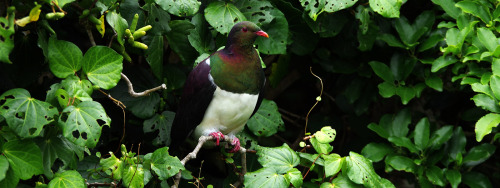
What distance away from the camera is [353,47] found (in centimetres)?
348

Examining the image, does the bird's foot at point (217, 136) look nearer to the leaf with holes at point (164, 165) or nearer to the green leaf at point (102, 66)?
the leaf with holes at point (164, 165)

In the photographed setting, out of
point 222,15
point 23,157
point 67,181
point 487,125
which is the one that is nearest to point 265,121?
point 222,15

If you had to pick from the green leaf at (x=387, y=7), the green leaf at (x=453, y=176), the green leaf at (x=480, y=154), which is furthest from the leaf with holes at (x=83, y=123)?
the green leaf at (x=480, y=154)

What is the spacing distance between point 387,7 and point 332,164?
0.87 metres

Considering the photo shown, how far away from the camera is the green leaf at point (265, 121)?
3043mm

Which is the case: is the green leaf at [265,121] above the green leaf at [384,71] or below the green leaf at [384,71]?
below

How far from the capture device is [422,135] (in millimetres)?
3164

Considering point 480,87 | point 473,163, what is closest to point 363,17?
point 480,87

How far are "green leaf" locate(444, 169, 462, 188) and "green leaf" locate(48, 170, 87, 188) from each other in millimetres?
1772

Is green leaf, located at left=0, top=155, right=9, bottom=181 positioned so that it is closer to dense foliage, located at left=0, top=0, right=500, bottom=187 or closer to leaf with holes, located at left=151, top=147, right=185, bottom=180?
dense foliage, located at left=0, top=0, right=500, bottom=187

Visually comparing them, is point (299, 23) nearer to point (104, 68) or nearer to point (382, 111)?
point (382, 111)

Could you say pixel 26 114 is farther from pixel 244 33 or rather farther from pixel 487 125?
pixel 487 125

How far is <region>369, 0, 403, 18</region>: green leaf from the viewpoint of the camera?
2879 mm

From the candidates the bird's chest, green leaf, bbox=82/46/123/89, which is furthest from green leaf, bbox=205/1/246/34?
green leaf, bbox=82/46/123/89
